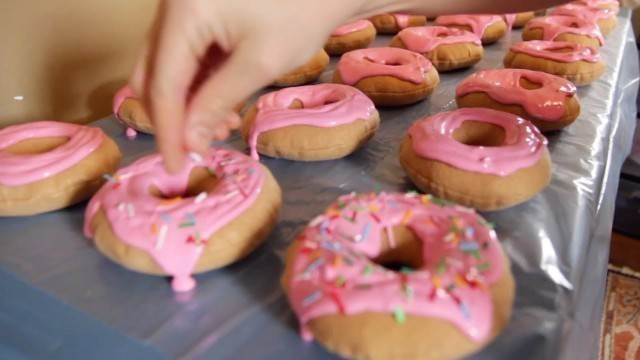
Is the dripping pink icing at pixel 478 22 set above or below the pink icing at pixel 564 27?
above

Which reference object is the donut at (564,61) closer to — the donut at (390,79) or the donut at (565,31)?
the donut at (565,31)

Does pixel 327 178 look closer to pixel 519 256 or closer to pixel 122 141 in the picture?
pixel 519 256

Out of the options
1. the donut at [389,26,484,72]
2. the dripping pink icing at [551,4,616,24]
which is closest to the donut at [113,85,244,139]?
the donut at [389,26,484,72]

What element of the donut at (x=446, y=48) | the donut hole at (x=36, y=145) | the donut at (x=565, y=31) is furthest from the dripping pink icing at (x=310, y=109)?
the donut at (x=565, y=31)

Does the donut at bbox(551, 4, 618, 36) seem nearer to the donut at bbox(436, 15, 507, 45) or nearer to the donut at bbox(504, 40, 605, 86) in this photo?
the donut at bbox(436, 15, 507, 45)

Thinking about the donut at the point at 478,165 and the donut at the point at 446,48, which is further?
the donut at the point at 446,48
